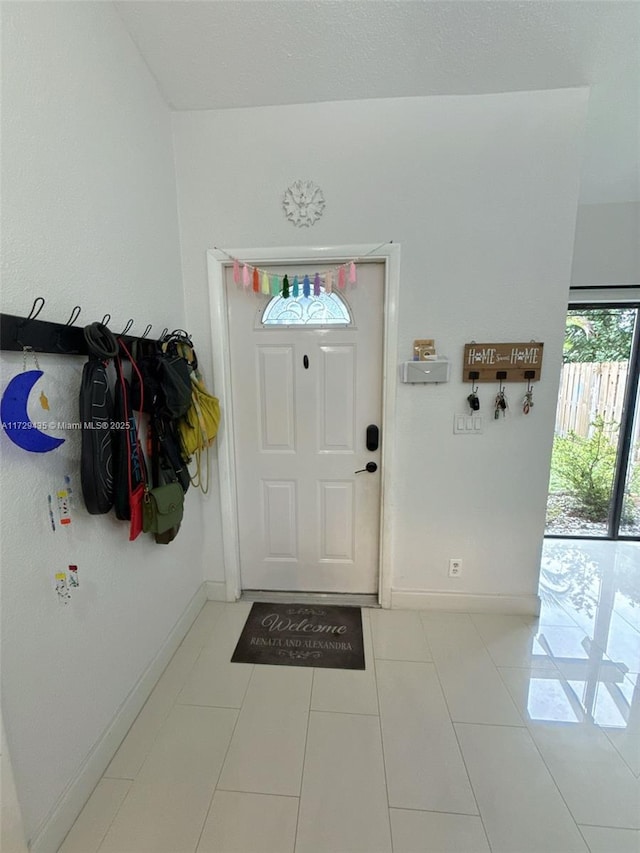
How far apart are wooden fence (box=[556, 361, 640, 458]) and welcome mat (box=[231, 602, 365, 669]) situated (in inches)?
94.7

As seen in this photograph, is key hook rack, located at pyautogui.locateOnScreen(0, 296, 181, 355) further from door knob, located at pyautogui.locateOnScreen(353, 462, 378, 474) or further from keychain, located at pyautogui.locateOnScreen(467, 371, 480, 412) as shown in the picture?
keychain, located at pyautogui.locateOnScreen(467, 371, 480, 412)

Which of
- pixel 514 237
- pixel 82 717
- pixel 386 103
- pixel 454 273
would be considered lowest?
pixel 82 717

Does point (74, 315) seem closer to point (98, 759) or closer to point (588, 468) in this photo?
point (98, 759)

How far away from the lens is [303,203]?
1817 millimetres

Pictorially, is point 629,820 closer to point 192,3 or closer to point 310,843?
point 310,843

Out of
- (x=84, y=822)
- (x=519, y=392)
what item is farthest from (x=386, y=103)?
(x=84, y=822)

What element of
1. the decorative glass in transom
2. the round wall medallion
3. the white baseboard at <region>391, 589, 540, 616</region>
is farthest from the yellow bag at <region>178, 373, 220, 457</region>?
the white baseboard at <region>391, 589, 540, 616</region>

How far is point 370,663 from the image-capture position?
1.75 m

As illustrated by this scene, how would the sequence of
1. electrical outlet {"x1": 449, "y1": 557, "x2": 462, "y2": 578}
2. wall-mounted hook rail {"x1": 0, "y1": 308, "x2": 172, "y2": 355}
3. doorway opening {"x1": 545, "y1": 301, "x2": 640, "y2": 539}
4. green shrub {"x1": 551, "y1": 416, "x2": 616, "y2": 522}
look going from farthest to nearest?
green shrub {"x1": 551, "y1": 416, "x2": 616, "y2": 522} → doorway opening {"x1": 545, "y1": 301, "x2": 640, "y2": 539} → electrical outlet {"x1": 449, "y1": 557, "x2": 462, "y2": 578} → wall-mounted hook rail {"x1": 0, "y1": 308, "x2": 172, "y2": 355}

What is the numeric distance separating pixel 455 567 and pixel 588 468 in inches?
71.9

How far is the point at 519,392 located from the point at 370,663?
164cm

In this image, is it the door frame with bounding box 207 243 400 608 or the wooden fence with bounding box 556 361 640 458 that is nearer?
the door frame with bounding box 207 243 400 608

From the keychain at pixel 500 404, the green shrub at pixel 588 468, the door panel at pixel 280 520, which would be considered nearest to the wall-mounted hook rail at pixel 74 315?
the door panel at pixel 280 520

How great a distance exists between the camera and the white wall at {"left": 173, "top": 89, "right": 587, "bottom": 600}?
172 centimetres
